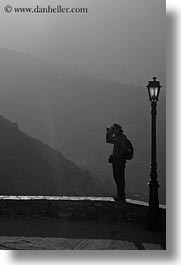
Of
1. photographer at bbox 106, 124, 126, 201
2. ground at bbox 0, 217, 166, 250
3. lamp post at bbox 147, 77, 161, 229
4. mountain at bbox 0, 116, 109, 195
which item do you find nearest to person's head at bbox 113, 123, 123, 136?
photographer at bbox 106, 124, 126, 201

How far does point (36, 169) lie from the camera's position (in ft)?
11.0

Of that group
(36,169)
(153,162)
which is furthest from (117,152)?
(36,169)

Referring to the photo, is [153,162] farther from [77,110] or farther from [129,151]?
[77,110]

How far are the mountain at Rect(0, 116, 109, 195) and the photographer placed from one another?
0.37ft

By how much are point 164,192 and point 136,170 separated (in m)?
0.19

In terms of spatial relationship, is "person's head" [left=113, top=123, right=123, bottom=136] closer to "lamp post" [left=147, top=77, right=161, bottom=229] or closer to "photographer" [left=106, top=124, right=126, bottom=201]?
"photographer" [left=106, top=124, right=126, bottom=201]

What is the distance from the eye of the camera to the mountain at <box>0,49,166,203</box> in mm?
3352

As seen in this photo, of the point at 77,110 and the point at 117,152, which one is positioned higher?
the point at 77,110

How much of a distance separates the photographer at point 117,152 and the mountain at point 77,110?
0.03 m

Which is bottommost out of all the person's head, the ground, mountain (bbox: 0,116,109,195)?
the ground

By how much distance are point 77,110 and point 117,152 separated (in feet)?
1.04

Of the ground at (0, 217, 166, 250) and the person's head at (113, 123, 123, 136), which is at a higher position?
the person's head at (113, 123, 123, 136)

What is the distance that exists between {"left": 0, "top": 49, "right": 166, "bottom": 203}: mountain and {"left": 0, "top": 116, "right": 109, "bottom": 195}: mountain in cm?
4

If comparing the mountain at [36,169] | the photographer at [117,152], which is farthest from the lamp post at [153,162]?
the mountain at [36,169]
